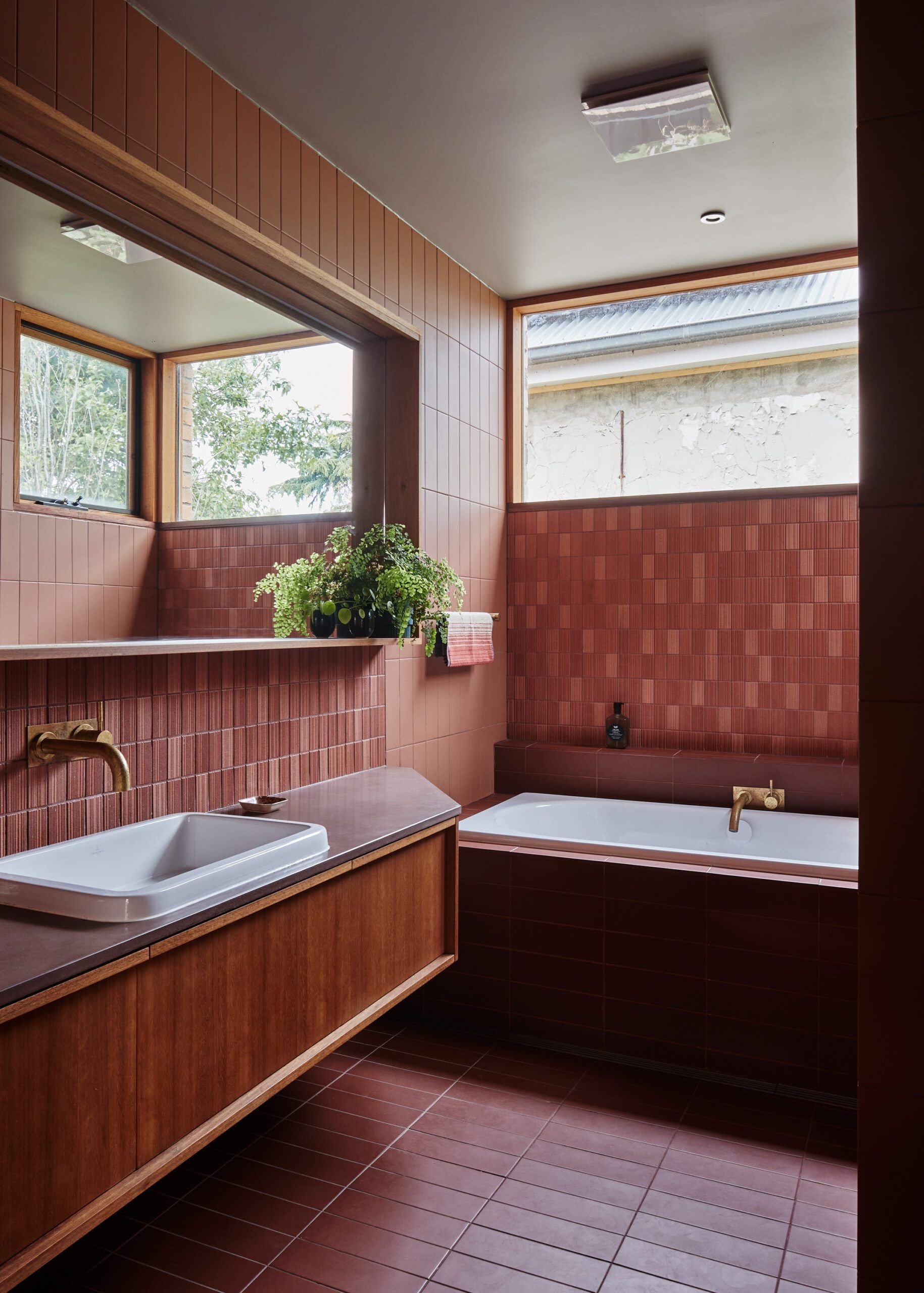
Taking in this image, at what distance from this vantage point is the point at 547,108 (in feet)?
8.25

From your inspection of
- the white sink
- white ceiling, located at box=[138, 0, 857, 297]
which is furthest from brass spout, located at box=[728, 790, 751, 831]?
white ceiling, located at box=[138, 0, 857, 297]

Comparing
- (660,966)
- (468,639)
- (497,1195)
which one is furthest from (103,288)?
(660,966)

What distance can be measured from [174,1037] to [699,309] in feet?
11.0

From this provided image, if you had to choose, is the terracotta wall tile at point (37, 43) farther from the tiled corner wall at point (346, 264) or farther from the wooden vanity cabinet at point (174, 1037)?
the wooden vanity cabinet at point (174, 1037)

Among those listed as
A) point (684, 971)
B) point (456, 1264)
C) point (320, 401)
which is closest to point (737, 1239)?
point (456, 1264)

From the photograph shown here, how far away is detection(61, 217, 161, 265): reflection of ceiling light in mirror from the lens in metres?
1.90

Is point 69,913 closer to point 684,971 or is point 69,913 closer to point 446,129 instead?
point 684,971

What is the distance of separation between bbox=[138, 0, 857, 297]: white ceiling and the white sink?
5.92 ft

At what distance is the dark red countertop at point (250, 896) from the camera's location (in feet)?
4.23

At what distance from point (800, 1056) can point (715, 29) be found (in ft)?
8.51

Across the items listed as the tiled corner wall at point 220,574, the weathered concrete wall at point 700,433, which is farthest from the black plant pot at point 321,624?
the weathered concrete wall at point 700,433

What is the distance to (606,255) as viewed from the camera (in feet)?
11.6

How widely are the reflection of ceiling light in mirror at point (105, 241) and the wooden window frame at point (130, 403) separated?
0.20 m

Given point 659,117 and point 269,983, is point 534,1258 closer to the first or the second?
point 269,983
